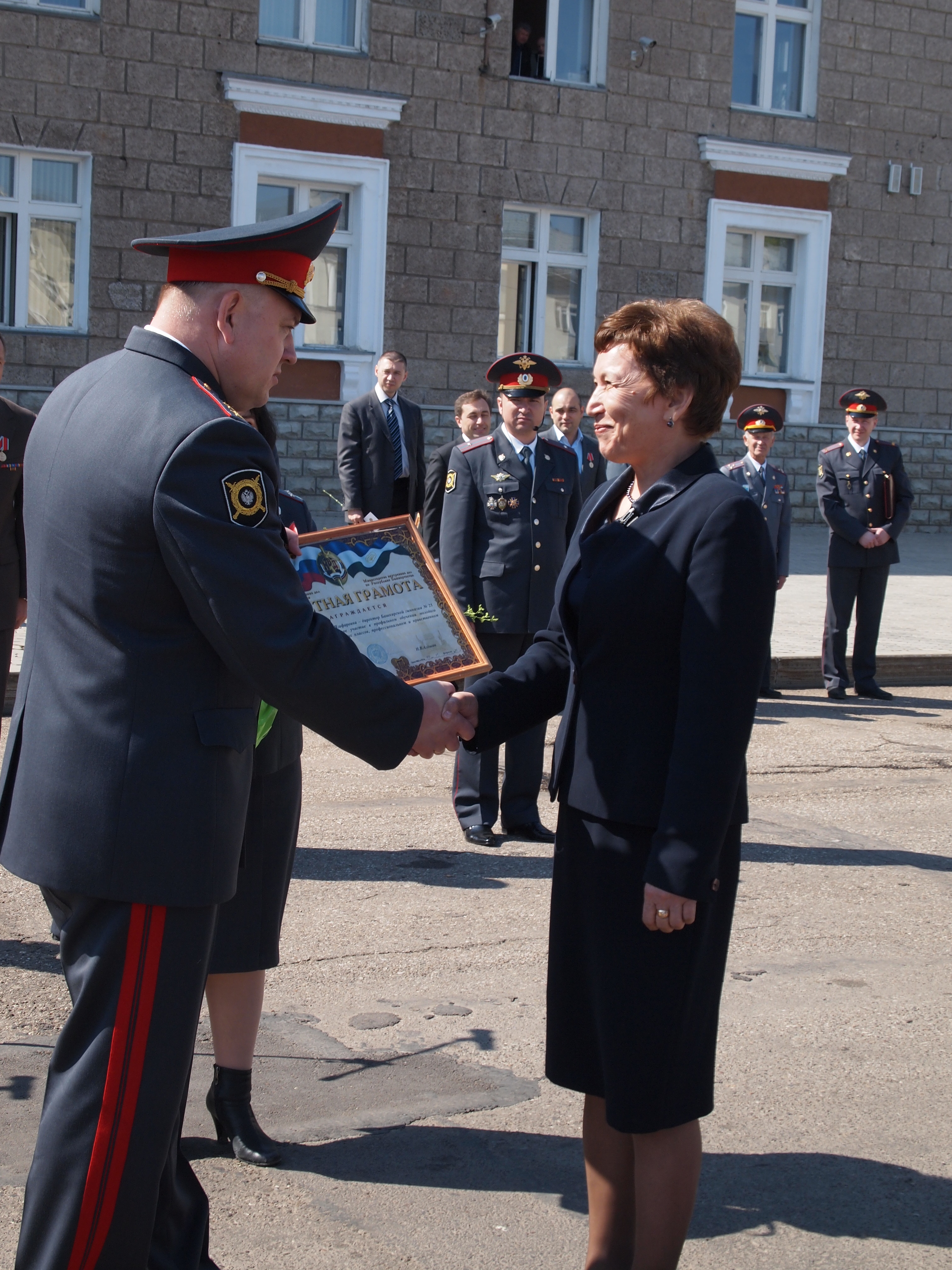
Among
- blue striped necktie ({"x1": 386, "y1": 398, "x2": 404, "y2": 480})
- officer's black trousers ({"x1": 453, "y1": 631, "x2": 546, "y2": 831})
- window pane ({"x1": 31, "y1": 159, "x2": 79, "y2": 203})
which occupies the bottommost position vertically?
officer's black trousers ({"x1": 453, "y1": 631, "x2": 546, "y2": 831})

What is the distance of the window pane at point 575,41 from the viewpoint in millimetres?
18469

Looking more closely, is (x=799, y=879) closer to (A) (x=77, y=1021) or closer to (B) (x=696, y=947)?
(B) (x=696, y=947)

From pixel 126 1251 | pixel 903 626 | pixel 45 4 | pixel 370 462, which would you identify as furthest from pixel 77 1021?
pixel 45 4

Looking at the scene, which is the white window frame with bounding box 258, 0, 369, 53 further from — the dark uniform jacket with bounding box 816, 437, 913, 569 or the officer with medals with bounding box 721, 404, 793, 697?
the dark uniform jacket with bounding box 816, 437, 913, 569

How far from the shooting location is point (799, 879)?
5848mm

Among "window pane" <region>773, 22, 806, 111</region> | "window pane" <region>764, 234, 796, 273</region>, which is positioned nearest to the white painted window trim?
"window pane" <region>764, 234, 796, 273</region>

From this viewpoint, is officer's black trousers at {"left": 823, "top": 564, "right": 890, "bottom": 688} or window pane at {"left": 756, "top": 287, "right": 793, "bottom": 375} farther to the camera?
window pane at {"left": 756, "top": 287, "right": 793, "bottom": 375}

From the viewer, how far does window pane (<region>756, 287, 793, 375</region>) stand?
808 inches

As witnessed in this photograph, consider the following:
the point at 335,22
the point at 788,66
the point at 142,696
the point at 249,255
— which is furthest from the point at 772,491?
the point at 788,66

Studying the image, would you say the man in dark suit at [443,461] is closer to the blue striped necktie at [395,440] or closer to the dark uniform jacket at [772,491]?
the blue striped necktie at [395,440]

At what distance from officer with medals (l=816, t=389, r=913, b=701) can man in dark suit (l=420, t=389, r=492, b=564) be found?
2.81 m

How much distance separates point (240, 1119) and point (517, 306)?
54.1ft

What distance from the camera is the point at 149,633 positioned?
2.37 metres

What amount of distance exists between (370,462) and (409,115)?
8.18 metres
